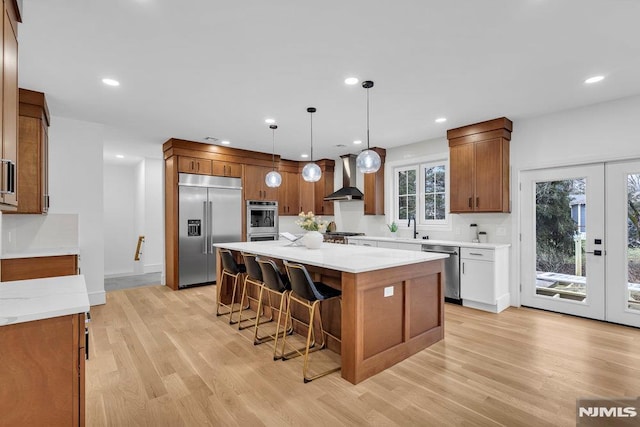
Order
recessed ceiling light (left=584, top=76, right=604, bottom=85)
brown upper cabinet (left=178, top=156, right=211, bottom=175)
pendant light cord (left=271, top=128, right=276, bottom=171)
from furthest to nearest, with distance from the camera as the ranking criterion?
1. brown upper cabinet (left=178, top=156, right=211, bottom=175)
2. pendant light cord (left=271, top=128, right=276, bottom=171)
3. recessed ceiling light (left=584, top=76, right=604, bottom=85)

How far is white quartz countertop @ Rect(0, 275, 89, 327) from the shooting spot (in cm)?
136

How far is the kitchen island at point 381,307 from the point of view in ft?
8.04

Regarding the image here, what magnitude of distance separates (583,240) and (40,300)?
5.25 metres

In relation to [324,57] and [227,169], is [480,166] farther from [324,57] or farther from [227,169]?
[227,169]

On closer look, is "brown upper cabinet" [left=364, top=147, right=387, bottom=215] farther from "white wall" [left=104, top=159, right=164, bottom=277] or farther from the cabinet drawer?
"white wall" [left=104, top=159, right=164, bottom=277]

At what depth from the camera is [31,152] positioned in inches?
140

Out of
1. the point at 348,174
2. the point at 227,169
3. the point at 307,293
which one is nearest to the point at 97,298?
the point at 227,169

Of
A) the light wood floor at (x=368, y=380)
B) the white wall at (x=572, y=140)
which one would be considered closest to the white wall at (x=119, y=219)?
the light wood floor at (x=368, y=380)

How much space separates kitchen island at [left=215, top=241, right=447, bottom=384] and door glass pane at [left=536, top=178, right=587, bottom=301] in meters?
2.05

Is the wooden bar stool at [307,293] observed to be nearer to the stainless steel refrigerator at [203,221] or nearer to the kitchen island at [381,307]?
the kitchen island at [381,307]

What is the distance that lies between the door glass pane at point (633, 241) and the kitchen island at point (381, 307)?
233cm

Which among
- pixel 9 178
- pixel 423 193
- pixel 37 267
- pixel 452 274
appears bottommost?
pixel 452 274

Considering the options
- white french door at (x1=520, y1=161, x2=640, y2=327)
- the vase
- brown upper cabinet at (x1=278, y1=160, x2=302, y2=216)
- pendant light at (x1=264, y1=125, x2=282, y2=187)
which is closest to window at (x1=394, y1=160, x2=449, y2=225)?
white french door at (x1=520, y1=161, x2=640, y2=327)

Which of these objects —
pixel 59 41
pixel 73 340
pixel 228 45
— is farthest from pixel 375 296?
pixel 59 41
